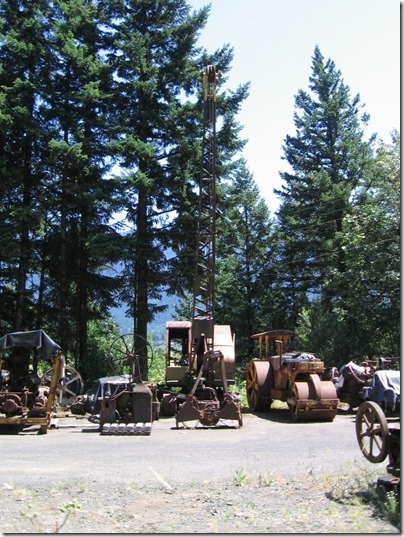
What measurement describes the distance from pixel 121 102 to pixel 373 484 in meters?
22.3

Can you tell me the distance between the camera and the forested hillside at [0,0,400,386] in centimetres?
2445

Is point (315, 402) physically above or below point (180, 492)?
above

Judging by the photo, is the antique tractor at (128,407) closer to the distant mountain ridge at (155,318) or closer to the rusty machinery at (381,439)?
the rusty machinery at (381,439)

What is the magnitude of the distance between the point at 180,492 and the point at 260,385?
10778 millimetres

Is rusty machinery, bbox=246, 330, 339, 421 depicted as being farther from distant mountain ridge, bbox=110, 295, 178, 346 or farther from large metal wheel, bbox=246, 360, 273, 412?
distant mountain ridge, bbox=110, 295, 178, 346

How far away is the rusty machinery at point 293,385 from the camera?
1579 cm

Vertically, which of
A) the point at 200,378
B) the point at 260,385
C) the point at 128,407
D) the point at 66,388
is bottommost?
the point at 128,407

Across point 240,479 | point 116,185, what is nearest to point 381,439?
point 240,479

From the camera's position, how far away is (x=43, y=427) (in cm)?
1427

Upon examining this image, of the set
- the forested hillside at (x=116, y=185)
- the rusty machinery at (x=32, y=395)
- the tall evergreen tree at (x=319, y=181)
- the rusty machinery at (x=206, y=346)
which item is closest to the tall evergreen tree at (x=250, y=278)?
the tall evergreen tree at (x=319, y=181)

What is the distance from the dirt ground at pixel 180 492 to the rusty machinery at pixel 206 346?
10.6 ft

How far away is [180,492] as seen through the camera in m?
7.79

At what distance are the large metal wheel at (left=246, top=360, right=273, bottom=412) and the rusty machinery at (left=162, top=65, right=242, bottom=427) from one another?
862 mm

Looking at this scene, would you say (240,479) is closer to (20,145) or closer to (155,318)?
(155,318)
